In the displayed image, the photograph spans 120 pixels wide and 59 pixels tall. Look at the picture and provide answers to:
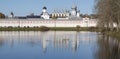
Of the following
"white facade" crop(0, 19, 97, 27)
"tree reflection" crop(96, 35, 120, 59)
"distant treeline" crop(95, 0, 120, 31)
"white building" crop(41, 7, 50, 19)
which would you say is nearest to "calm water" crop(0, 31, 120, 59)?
"tree reflection" crop(96, 35, 120, 59)

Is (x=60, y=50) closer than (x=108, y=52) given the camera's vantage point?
No

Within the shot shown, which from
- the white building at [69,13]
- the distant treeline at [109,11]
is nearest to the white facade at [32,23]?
the white building at [69,13]

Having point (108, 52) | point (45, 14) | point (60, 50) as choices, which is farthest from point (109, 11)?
point (45, 14)

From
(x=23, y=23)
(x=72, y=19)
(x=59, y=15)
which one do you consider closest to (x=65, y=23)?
(x=72, y=19)

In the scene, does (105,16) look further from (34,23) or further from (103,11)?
(34,23)

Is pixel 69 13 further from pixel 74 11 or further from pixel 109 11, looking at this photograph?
pixel 109 11

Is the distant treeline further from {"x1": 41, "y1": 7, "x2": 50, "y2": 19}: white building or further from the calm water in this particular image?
{"x1": 41, "y1": 7, "x2": 50, "y2": 19}: white building

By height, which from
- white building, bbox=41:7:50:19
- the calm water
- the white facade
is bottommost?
the calm water

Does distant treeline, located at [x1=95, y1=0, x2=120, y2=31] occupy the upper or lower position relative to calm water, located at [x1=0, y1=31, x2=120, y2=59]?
upper

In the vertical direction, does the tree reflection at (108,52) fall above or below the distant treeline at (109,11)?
below

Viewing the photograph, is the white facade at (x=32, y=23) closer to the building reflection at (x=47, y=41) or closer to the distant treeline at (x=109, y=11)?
the distant treeline at (x=109, y=11)

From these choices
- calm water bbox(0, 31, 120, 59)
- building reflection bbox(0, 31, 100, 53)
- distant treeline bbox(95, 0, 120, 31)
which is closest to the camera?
calm water bbox(0, 31, 120, 59)

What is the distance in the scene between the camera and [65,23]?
121m

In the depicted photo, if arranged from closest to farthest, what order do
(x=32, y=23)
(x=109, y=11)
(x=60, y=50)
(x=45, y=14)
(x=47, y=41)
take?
(x=60, y=50), (x=47, y=41), (x=109, y=11), (x=32, y=23), (x=45, y=14)
